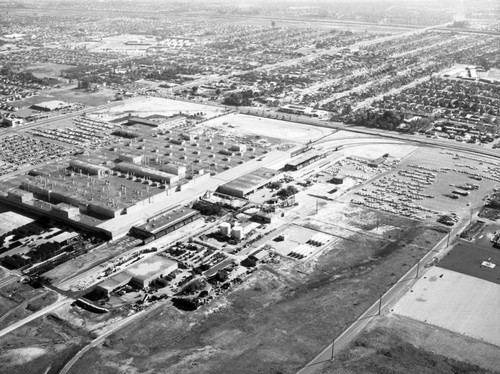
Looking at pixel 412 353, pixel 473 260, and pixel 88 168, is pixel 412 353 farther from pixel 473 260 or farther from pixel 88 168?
pixel 88 168

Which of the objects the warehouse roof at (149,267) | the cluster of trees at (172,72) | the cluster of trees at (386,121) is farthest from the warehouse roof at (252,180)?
the cluster of trees at (172,72)

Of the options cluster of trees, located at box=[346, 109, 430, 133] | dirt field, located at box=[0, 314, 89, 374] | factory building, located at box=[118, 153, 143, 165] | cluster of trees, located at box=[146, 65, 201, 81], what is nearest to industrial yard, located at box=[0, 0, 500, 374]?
dirt field, located at box=[0, 314, 89, 374]

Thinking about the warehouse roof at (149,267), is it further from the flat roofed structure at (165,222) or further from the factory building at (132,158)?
the factory building at (132,158)

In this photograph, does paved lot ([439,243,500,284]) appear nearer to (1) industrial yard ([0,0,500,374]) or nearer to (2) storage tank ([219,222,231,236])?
(1) industrial yard ([0,0,500,374])

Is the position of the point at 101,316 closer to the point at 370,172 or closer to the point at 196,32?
the point at 370,172

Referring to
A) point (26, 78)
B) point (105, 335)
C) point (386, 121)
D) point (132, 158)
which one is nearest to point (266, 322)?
point (105, 335)

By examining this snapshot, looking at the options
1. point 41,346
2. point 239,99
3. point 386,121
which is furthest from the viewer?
point 239,99

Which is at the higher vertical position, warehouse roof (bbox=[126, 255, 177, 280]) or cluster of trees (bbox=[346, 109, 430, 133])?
cluster of trees (bbox=[346, 109, 430, 133])
